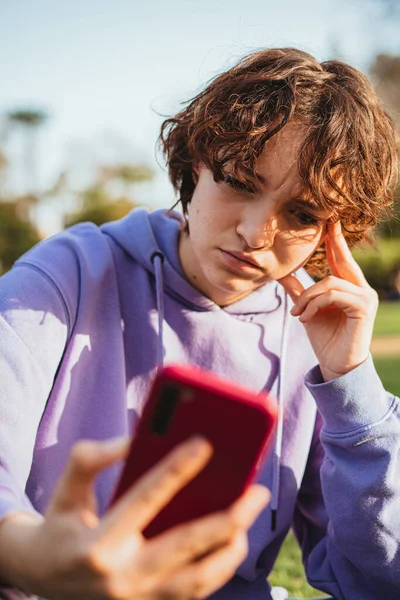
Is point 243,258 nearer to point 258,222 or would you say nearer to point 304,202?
point 258,222

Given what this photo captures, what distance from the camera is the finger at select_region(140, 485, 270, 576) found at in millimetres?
1072

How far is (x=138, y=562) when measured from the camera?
1.08 metres

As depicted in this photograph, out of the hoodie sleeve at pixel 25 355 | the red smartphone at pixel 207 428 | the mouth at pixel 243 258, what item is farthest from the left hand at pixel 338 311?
the red smartphone at pixel 207 428

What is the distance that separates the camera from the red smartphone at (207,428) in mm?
1109

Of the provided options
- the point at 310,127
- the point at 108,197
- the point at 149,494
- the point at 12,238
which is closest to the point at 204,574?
the point at 149,494

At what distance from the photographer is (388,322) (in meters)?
17.7

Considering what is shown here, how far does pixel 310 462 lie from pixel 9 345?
1.28 metres

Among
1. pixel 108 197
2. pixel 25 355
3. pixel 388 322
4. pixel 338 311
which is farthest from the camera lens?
pixel 108 197

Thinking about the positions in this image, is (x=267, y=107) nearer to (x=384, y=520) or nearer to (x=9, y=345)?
(x=9, y=345)

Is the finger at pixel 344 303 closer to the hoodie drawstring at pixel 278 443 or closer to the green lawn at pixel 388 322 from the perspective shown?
the hoodie drawstring at pixel 278 443

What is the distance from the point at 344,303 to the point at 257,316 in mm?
463

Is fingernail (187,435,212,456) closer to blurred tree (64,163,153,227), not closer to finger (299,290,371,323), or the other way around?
finger (299,290,371,323)

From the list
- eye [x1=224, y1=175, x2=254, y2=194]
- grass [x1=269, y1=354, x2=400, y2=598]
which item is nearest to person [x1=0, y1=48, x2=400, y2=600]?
eye [x1=224, y1=175, x2=254, y2=194]

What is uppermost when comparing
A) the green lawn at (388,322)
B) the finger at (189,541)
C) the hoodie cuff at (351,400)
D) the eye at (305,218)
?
the eye at (305,218)
